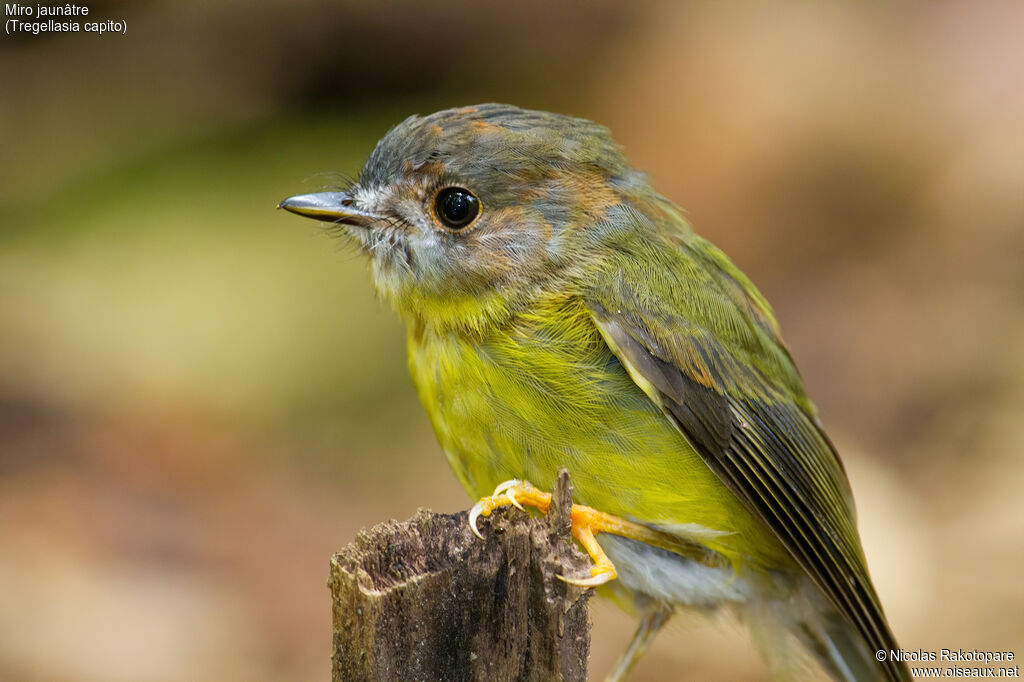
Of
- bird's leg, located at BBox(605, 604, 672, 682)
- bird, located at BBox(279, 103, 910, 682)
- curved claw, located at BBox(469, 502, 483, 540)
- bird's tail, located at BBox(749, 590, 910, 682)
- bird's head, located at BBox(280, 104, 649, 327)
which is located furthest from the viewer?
bird's leg, located at BBox(605, 604, 672, 682)

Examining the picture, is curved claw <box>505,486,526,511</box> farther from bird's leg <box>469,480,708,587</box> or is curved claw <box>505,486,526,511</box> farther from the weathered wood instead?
the weathered wood

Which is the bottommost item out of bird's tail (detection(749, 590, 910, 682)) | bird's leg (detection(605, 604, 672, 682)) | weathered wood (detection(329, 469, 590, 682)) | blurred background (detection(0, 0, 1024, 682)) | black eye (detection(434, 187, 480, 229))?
weathered wood (detection(329, 469, 590, 682))

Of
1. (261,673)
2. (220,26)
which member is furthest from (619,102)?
(261,673)

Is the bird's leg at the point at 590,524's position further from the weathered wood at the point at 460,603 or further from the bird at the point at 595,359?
the weathered wood at the point at 460,603

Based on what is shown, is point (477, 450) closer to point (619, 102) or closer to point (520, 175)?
point (520, 175)

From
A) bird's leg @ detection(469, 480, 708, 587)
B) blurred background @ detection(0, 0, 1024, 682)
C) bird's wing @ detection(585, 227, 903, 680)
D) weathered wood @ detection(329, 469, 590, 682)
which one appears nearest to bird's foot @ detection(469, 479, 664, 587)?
bird's leg @ detection(469, 480, 708, 587)

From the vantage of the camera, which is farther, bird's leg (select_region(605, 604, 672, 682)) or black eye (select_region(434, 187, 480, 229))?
bird's leg (select_region(605, 604, 672, 682))

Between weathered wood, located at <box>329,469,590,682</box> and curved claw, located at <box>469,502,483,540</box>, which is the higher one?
curved claw, located at <box>469,502,483,540</box>
